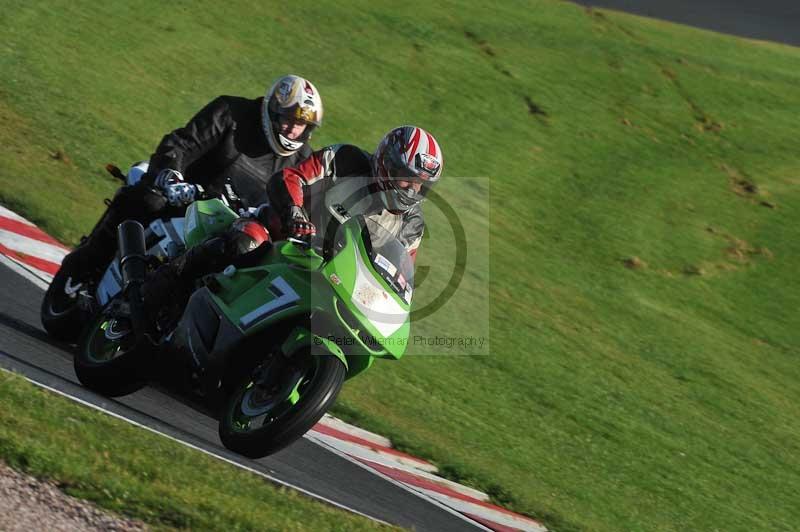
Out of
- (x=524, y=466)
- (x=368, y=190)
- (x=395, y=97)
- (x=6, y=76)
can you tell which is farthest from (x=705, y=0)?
(x=368, y=190)

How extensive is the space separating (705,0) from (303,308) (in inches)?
870

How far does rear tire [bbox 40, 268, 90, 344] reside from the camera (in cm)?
668

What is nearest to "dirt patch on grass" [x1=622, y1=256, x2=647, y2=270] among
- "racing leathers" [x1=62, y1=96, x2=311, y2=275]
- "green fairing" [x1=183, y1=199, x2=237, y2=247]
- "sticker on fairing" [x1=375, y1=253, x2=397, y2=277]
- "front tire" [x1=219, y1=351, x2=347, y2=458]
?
"racing leathers" [x1=62, y1=96, x2=311, y2=275]

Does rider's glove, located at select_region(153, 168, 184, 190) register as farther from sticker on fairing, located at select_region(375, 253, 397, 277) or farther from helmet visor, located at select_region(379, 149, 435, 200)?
sticker on fairing, located at select_region(375, 253, 397, 277)

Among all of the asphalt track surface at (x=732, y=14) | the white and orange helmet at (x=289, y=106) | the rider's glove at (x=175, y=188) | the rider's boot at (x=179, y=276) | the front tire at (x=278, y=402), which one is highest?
the asphalt track surface at (x=732, y=14)

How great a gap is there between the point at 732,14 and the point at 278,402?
21.9 meters

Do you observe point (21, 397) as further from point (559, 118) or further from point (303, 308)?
point (559, 118)

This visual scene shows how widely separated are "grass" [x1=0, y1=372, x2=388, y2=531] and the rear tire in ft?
4.56

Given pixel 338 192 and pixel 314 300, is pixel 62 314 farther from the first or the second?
pixel 314 300

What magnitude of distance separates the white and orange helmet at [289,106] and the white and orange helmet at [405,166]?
49.2 inches

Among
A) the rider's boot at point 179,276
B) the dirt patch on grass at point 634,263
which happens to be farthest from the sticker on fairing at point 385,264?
the dirt patch on grass at point 634,263

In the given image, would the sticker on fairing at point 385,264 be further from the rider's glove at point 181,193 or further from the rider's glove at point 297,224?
the rider's glove at point 181,193

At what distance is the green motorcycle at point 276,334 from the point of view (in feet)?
17.0

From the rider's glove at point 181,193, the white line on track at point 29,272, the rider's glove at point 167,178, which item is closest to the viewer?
the rider's glove at point 181,193
